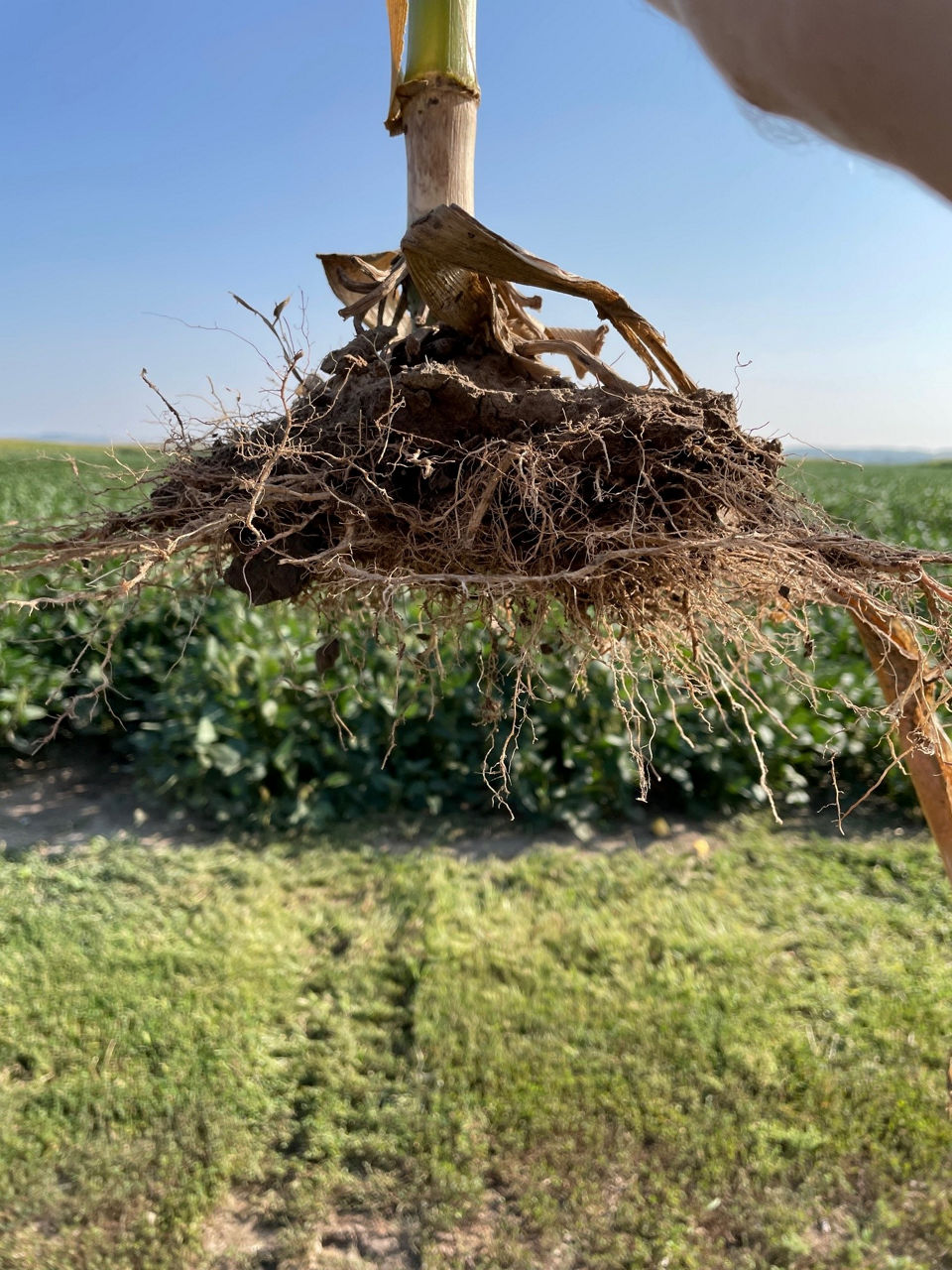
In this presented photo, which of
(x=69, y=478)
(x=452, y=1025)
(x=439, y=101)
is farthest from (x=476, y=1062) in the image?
(x=69, y=478)

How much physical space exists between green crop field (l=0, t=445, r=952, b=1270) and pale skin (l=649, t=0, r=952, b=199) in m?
0.79

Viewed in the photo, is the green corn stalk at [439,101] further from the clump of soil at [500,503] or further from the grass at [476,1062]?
the grass at [476,1062]

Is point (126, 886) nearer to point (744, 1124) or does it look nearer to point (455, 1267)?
point (455, 1267)

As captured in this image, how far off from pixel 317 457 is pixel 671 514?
0.58 meters

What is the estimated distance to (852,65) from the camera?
895 mm

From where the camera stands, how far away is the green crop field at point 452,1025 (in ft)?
7.57

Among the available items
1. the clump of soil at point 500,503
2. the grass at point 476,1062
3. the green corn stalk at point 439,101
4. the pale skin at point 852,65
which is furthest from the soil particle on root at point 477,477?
the grass at point 476,1062

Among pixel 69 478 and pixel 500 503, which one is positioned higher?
pixel 69 478

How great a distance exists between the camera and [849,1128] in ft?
8.45

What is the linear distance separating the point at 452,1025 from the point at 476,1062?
0.17 metres

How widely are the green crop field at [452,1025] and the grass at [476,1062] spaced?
11mm

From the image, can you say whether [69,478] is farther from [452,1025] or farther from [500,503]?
[500,503]

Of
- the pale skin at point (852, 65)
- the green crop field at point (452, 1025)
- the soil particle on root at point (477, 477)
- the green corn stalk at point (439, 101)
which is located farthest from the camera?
the green crop field at point (452, 1025)

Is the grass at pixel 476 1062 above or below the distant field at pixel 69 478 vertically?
below
